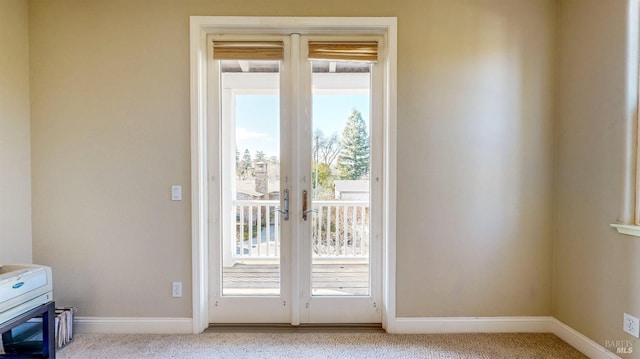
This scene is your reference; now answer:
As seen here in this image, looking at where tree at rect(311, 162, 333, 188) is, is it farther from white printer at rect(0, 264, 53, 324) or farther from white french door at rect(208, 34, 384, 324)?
white printer at rect(0, 264, 53, 324)

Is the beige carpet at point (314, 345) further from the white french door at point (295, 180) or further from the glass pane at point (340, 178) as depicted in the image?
the glass pane at point (340, 178)

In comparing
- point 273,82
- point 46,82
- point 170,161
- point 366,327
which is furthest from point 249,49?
point 366,327

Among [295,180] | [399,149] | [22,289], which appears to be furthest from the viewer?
[295,180]

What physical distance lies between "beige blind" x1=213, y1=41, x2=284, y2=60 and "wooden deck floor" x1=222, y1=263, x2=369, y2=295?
1.66m

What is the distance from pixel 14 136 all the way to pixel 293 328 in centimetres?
249

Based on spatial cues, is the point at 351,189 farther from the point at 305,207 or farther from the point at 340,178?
the point at 305,207

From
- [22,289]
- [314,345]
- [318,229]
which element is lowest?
[314,345]

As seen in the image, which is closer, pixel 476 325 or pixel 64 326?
pixel 64 326

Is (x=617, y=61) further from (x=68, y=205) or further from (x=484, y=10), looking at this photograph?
(x=68, y=205)

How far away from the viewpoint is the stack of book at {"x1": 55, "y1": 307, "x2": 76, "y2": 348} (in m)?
2.12

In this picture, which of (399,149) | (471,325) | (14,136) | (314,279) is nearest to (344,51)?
(399,149)

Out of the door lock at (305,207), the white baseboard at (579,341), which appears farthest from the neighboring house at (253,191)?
the white baseboard at (579,341)

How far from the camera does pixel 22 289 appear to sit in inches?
70.8

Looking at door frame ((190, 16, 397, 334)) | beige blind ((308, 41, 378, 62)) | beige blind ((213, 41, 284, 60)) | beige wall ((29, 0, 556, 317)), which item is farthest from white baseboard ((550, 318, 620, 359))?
beige blind ((213, 41, 284, 60))
